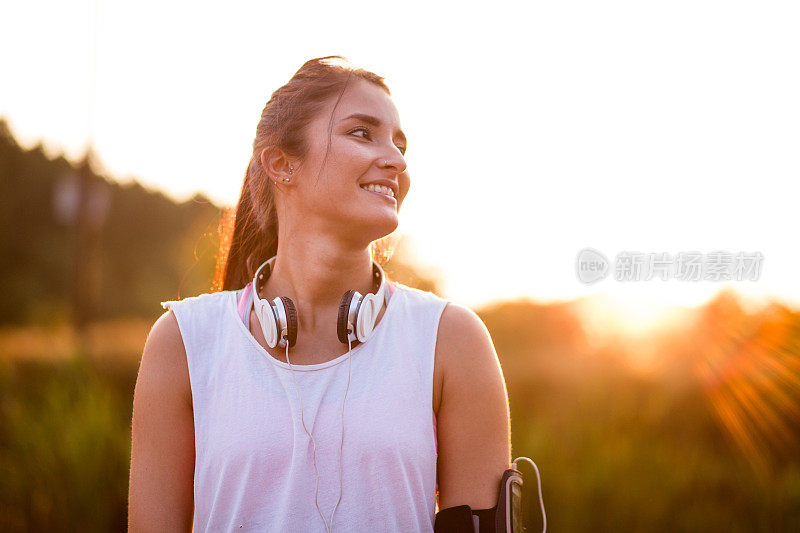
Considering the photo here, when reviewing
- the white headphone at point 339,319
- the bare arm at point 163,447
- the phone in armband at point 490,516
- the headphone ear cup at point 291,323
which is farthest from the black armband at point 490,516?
the bare arm at point 163,447

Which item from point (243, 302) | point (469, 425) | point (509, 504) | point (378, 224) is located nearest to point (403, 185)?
point (378, 224)

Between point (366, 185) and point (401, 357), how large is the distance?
1.99 feet

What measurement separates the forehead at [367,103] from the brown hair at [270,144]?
0.12 feet

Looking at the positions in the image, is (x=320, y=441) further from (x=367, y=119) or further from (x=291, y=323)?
(x=367, y=119)

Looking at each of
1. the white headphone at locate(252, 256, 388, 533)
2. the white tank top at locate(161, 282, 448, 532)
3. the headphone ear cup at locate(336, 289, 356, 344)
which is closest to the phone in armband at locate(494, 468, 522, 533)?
the white tank top at locate(161, 282, 448, 532)

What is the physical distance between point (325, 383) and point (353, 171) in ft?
2.37

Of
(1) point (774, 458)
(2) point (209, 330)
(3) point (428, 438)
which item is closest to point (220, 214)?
(2) point (209, 330)

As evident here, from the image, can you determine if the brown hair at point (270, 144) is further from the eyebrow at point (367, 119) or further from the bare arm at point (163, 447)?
the bare arm at point (163, 447)

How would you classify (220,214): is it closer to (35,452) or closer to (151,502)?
(151,502)

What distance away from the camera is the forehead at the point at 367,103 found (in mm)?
2455

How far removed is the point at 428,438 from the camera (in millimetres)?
2232

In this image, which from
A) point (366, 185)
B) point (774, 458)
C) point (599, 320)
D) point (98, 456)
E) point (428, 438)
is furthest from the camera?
point (599, 320)

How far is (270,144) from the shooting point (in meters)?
2.63

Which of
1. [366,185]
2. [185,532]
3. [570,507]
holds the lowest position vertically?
[570,507]
